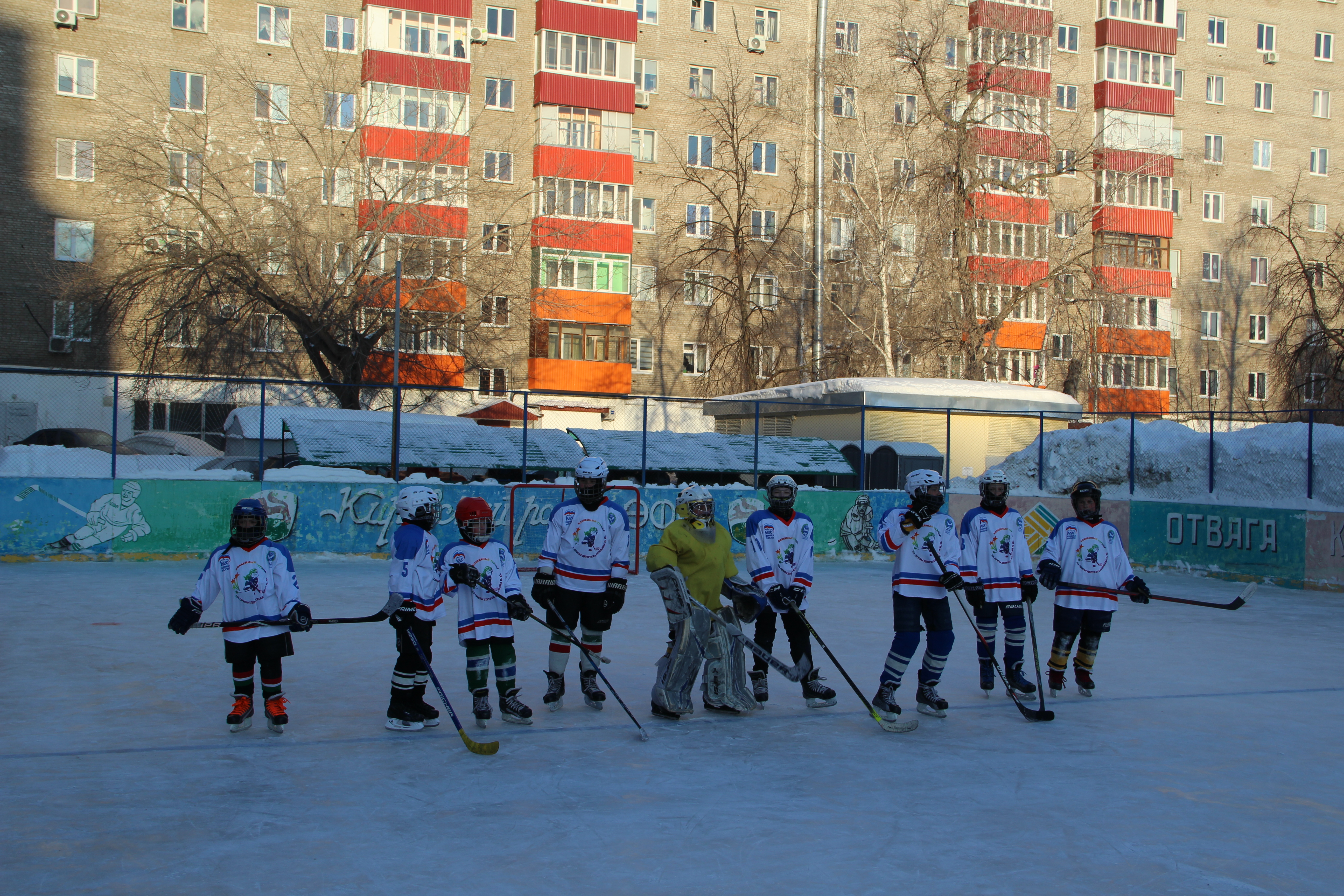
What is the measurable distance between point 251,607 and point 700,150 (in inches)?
1461

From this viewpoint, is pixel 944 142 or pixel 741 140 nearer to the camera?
pixel 944 142

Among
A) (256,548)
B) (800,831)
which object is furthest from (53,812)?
(800,831)

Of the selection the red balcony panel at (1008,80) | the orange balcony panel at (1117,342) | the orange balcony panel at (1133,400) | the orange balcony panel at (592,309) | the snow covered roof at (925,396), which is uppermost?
the red balcony panel at (1008,80)

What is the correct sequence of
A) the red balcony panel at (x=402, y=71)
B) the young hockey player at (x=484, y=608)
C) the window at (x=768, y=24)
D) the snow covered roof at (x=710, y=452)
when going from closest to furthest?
the young hockey player at (x=484, y=608) → the snow covered roof at (x=710, y=452) → the red balcony panel at (x=402, y=71) → the window at (x=768, y=24)

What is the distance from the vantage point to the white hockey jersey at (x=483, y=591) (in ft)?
21.0

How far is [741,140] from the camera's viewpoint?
3594cm

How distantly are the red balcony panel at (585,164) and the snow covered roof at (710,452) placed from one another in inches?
754

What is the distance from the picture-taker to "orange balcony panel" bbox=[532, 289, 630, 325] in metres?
35.5

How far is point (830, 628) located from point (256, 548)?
5870 millimetres

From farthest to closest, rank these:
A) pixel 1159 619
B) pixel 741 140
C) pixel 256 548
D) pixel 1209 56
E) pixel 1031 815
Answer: pixel 1209 56 → pixel 741 140 → pixel 1159 619 → pixel 256 548 → pixel 1031 815

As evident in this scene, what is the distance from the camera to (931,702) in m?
6.85

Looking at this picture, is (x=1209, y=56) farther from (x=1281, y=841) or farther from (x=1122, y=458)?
(x=1281, y=841)

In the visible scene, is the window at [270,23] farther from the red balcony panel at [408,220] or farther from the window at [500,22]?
the red balcony panel at [408,220]

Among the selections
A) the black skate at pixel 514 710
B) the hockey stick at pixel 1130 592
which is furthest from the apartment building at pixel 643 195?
the hockey stick at pixel 1130 592
